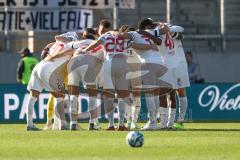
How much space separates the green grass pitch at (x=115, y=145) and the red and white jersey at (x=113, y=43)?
1577 mm

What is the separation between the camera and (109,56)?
18.9m

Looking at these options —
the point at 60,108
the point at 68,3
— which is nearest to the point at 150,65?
the point at 60,108

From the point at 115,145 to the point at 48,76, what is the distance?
477cm

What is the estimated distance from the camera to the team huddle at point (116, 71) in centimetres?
1895

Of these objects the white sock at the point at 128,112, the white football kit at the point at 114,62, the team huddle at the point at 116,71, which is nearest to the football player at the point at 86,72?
the team huddle at the point at 116,71

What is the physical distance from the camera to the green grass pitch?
1323 centimetres

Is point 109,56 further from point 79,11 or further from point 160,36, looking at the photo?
point 79,11

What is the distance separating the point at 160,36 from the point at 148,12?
12445 millimetres

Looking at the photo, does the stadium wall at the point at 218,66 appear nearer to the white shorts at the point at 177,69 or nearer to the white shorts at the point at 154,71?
the white shorts at the point at 177,69

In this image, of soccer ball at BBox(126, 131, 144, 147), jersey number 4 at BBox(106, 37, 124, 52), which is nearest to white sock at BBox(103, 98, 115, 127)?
jersey number 4 at BBox(106, 37, 124, 52)

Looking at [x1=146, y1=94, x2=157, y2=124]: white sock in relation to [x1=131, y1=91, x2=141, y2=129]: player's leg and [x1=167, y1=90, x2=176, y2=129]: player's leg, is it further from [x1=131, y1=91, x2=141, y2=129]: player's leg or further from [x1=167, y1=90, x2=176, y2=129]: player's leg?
[x1=131, y1=91, x2=141, y2=129]: player's leg

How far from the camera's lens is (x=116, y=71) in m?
19.0

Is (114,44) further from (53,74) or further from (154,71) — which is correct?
(53,74)

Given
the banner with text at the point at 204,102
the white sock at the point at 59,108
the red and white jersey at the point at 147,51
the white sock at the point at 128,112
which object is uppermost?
the red and white jersey at the point at 147,51
